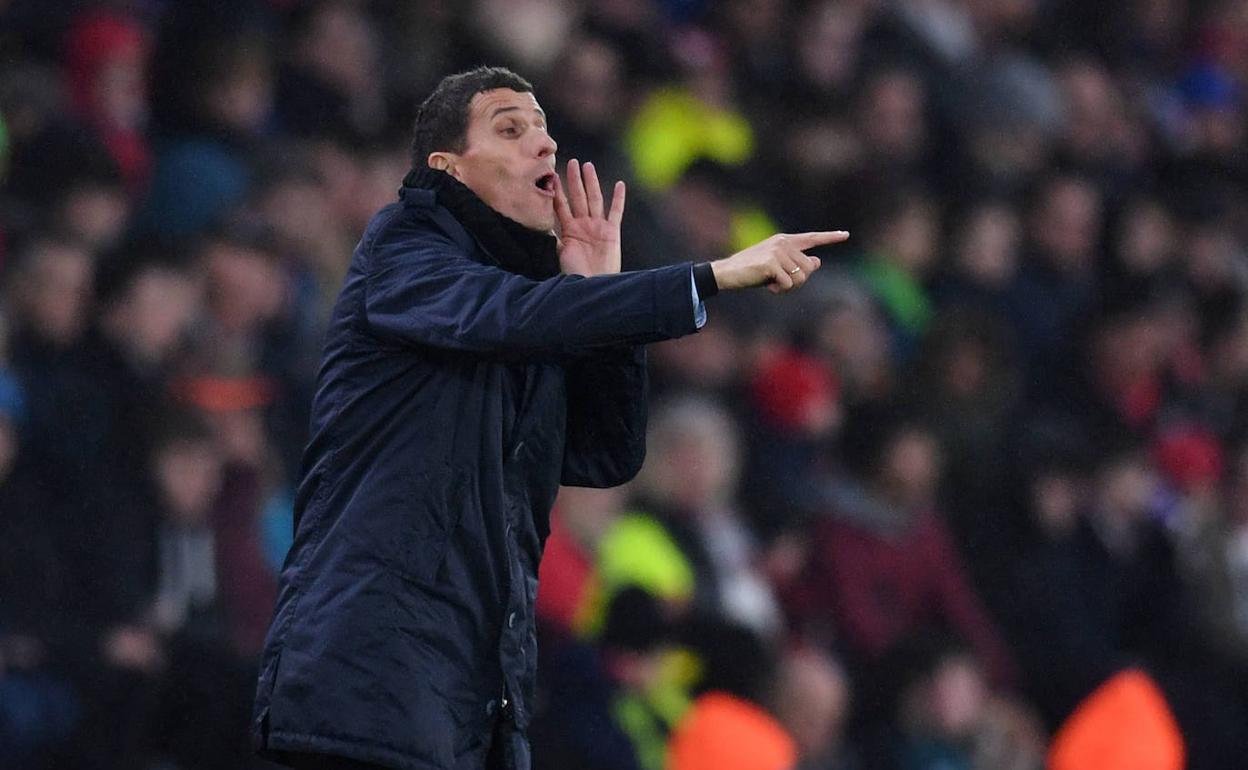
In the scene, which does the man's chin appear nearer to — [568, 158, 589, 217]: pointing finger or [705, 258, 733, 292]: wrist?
→ [568, 158, 589, 217]: pointing finger

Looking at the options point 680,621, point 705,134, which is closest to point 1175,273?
point 705,134

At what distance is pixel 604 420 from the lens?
3.65 m

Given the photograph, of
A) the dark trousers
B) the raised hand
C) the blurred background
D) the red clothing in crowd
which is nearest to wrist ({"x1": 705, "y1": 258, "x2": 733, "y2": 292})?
the raised hand

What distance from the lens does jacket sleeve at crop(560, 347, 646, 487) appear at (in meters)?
3.63

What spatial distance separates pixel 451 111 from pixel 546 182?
19cm

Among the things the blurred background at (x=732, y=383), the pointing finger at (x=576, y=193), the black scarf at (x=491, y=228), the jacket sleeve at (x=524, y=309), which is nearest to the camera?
the jacket sleeve at (x=524, y=309)

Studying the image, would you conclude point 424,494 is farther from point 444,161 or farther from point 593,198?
point 593,198

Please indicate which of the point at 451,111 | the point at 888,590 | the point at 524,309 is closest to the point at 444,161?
the point at 451,111

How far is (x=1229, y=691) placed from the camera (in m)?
7.76

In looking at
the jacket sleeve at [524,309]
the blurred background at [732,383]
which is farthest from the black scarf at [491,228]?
the blurred background at [732,383]

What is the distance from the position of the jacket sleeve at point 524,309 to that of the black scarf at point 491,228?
0.52ft

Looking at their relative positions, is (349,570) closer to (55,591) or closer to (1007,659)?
(55,591)

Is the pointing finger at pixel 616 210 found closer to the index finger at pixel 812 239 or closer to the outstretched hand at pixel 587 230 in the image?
the outstretched hand at pixel 587 230

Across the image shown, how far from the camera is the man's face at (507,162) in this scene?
353 cm
